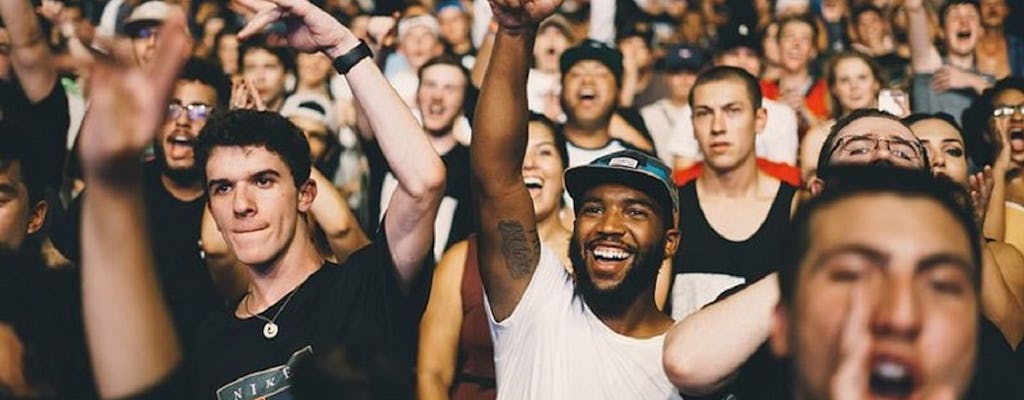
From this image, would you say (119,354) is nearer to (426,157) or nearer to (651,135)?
(426,157)

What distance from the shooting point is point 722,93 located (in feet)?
24.1

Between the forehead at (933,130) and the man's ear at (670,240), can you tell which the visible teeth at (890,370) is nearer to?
the man's ear at (670,240)

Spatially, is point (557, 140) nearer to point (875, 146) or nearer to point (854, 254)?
point (875, 146)

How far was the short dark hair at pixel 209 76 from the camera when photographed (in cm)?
664

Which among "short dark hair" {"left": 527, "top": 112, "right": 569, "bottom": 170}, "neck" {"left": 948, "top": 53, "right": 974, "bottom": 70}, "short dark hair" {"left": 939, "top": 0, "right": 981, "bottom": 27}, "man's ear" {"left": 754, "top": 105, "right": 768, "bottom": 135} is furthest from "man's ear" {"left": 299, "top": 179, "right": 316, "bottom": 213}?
"short dark hair" {"left": 939, "top": 0, "right": 981, "bottom": 27}

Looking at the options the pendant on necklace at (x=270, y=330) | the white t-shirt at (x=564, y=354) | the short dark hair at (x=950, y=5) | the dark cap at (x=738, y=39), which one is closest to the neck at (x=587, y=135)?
the dark cap at (x=738, y=39)

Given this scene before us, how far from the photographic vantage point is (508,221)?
429 cm

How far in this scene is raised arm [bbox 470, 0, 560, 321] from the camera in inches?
161

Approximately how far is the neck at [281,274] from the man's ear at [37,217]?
1.13m

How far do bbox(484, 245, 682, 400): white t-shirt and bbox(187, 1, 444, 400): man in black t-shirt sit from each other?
12.4 inches

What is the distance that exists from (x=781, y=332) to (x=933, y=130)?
407cm

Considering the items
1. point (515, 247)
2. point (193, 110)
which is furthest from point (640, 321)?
point (193, 110)

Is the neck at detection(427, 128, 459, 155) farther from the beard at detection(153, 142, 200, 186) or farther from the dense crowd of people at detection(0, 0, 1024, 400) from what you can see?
the beard at detection(153, 142, 200, 186)

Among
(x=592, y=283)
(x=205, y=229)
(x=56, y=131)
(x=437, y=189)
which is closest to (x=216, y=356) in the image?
(x=437, y=189)
